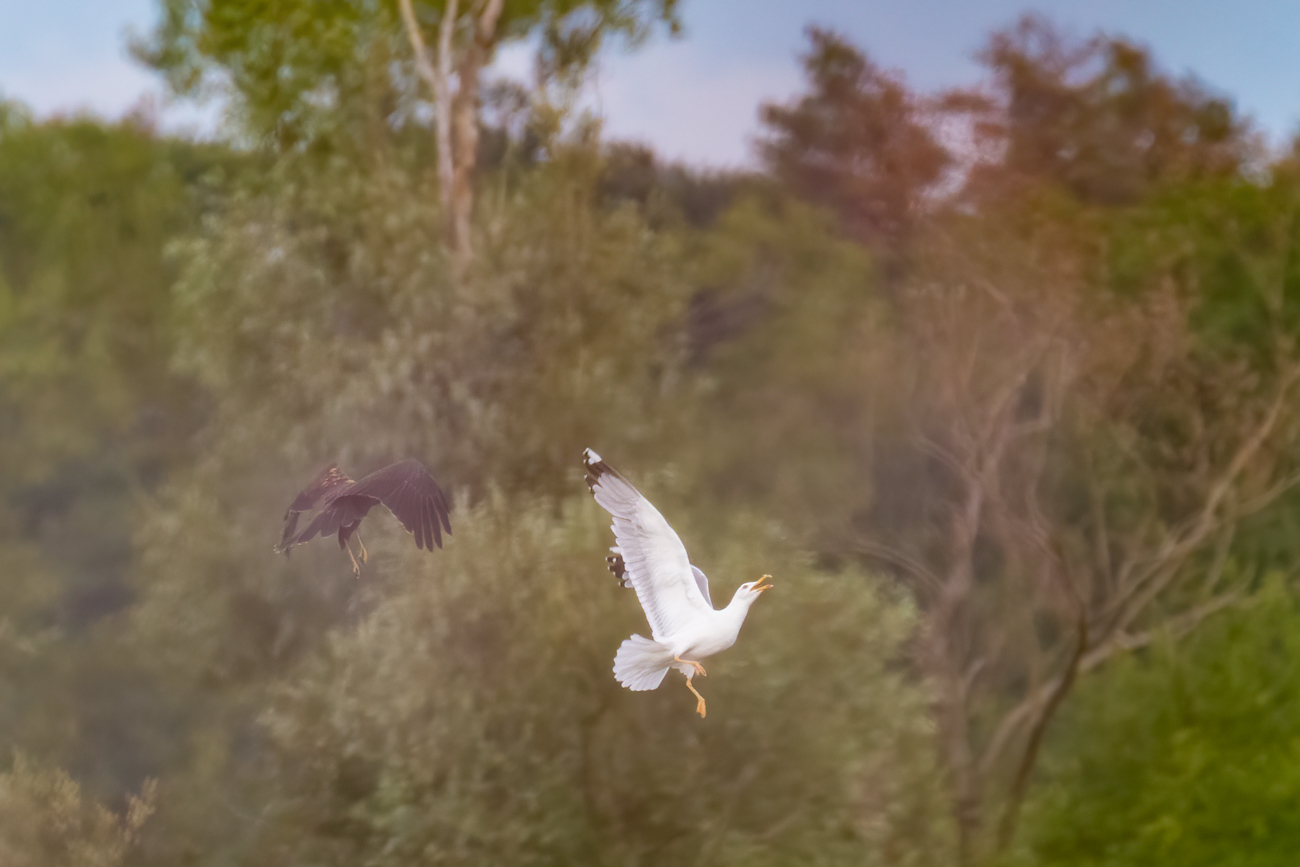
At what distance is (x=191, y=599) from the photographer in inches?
441

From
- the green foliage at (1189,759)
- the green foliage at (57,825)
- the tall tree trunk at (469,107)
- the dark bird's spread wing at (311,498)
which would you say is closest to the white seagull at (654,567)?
the dark bird's spread wing at (311,498)

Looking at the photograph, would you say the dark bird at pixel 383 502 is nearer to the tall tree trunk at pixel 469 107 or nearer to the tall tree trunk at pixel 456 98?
the tall tree trunk at pixel 456 98

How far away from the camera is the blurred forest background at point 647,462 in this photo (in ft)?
29.0

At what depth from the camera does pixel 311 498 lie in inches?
171

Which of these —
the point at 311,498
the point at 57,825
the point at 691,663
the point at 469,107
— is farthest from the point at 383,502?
the point at 57,825

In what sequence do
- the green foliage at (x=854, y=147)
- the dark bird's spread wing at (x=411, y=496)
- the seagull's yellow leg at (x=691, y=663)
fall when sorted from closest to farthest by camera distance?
the seagull's yellow leg at (x=691, y=663) → the dark bird's spread wing at (x=411, y=496) → the green foliage at (x=854, y=147)

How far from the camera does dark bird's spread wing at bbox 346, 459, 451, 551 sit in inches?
154

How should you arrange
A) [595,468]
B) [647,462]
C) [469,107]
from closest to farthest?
[595,468]
[647,462]
[469,107]

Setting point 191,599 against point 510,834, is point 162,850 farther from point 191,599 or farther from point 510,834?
point 510,834

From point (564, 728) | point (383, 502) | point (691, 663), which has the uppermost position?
point (383, 502)

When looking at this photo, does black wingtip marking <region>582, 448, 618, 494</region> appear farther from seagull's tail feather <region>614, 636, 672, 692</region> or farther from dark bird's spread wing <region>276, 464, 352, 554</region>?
dark bird's spread wing <region>276, 464, 352, 554</region>

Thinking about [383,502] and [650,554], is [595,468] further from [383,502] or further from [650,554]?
[383,502]

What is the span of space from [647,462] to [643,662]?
7.24 m

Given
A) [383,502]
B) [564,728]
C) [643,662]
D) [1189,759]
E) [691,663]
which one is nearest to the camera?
[691,663]
